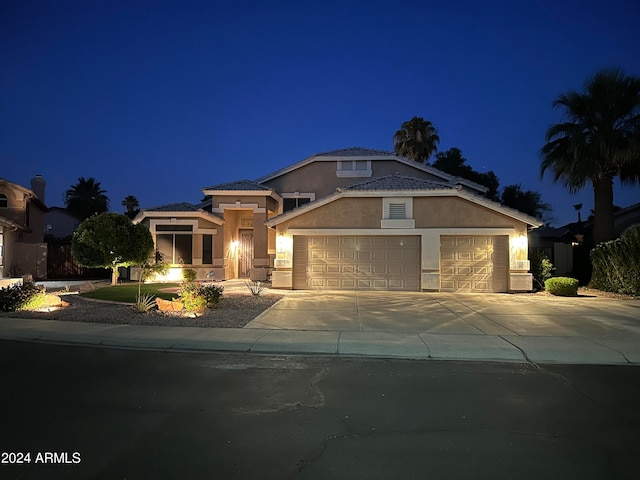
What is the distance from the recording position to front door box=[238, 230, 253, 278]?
24328 millimetres

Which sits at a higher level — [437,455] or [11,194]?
[11,194]

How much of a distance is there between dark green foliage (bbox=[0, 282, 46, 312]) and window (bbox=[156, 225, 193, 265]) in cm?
900

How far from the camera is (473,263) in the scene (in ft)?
56.3

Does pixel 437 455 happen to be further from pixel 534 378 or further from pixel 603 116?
pixel 603 116

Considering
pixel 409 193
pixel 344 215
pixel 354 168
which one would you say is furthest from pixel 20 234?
pixel 409 193

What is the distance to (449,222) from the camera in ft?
56.1

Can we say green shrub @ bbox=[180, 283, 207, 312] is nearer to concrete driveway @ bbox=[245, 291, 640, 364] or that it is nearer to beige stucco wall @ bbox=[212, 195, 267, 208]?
concrete driveway @ bbox=[245, 291, 640, 364]

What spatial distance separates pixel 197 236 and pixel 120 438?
17914mm

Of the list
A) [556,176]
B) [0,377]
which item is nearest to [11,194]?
[0,377]

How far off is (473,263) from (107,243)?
47.4 ft

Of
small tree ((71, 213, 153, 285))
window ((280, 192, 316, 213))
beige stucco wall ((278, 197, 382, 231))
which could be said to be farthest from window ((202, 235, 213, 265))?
beige stucco wall ((278, 197, 382, 231))

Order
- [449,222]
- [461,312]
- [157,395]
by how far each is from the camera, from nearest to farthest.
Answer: [157,395] → [461,312] → [449,222]

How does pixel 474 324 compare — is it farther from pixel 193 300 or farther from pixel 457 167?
pixel 457 167

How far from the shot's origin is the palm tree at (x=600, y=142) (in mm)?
17125
